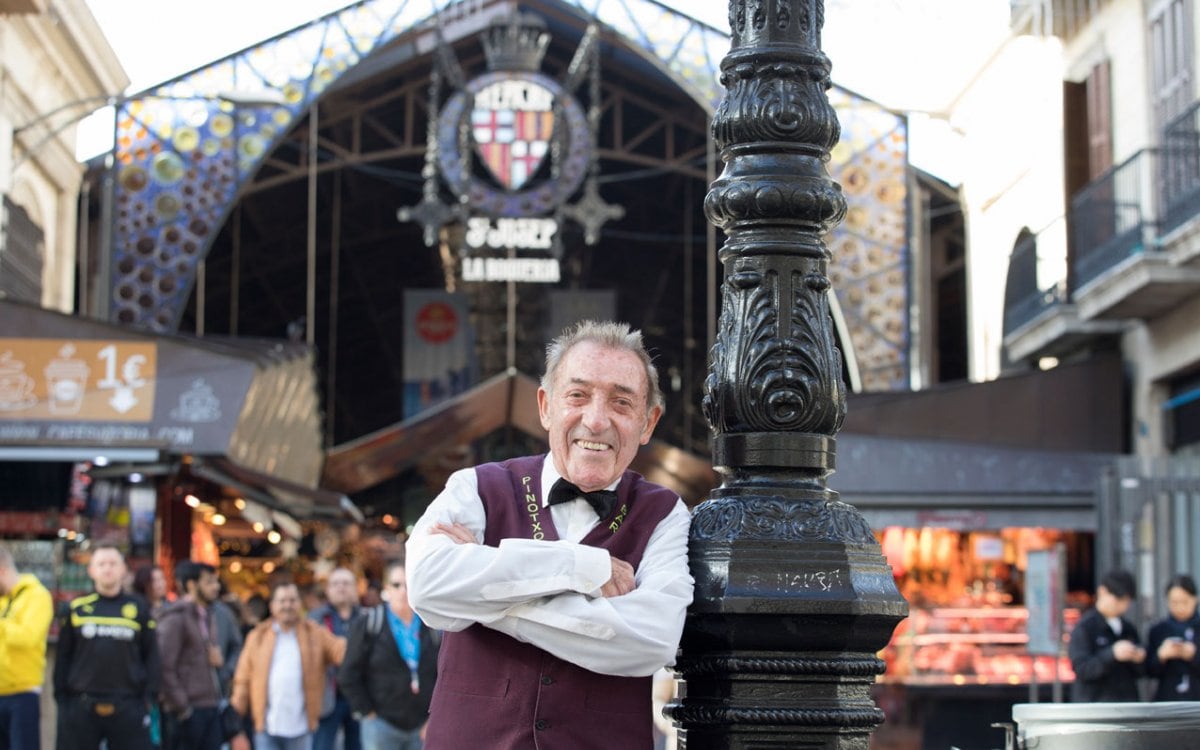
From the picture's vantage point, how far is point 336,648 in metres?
11.2

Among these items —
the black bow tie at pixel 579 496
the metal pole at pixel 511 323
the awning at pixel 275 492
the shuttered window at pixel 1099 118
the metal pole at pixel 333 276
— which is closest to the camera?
the black bow tie at pixel 579 496

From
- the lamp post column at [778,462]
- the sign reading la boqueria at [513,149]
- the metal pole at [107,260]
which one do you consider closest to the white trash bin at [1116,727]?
the lamp post column at [778,462]

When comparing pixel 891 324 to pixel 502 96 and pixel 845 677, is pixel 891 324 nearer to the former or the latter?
pixel 502 96

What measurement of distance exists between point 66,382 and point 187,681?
6804mm

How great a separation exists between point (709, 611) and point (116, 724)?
6672mm

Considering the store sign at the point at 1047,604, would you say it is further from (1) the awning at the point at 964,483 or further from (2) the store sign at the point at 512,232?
(2) the store sign at the point at 512,232

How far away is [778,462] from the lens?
428 centimetres

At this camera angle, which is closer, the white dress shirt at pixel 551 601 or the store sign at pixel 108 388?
the white dress shirt at pixel 551 601

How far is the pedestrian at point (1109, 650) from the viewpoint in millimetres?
10203

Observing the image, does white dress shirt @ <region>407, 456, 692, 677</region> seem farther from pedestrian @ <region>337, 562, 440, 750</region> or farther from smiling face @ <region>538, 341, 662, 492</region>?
pedestrian @ <region>337, 562, 440, 750</region>

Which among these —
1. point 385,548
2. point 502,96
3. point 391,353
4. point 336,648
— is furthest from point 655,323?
point 336,648

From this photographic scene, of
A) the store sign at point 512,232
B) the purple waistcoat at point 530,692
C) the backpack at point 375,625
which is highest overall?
the store sign at point 512,232

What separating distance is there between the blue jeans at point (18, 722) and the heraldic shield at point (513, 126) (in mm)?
13208

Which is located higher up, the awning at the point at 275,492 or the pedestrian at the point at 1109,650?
the awning at the point at 275,492
